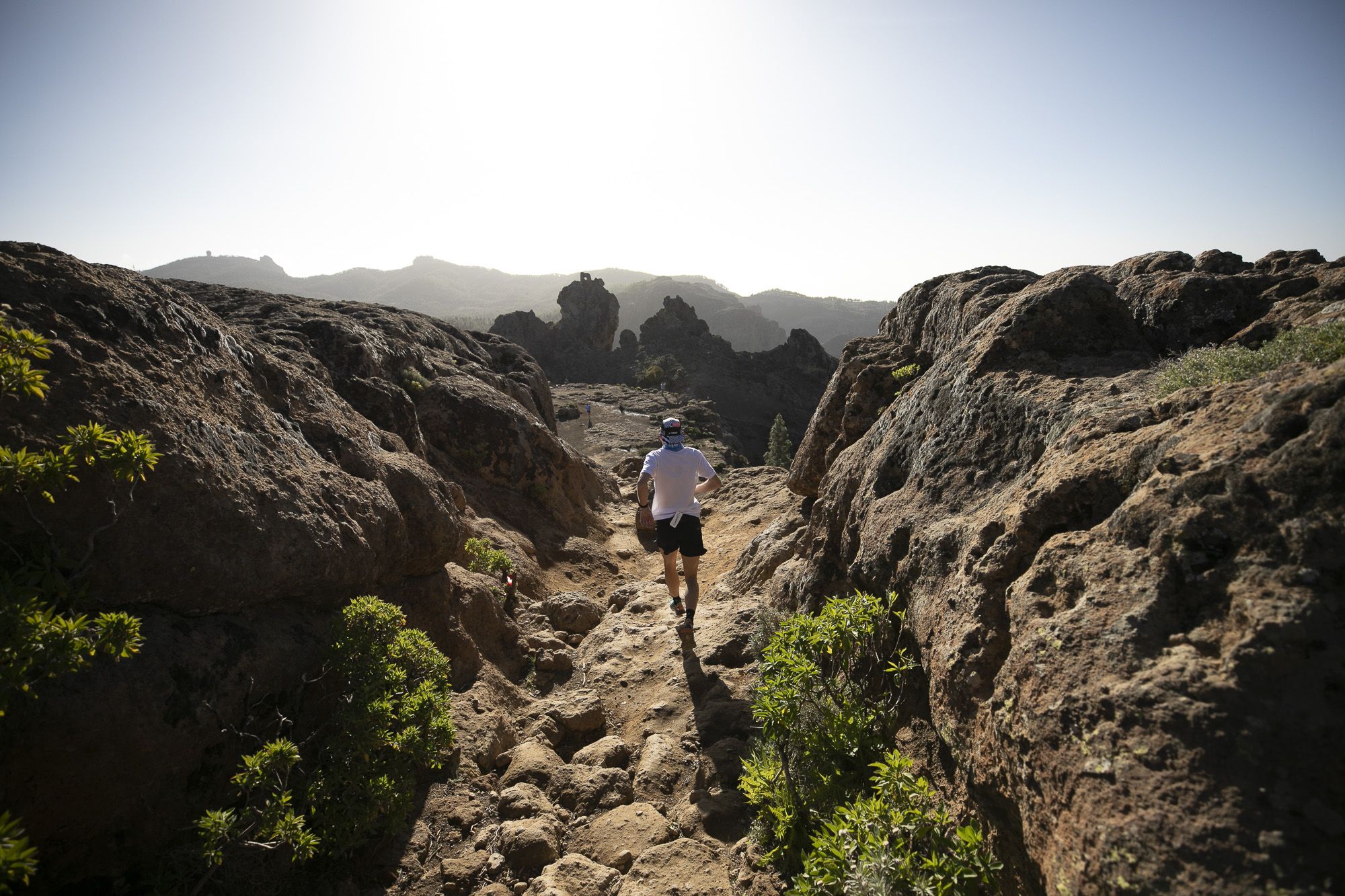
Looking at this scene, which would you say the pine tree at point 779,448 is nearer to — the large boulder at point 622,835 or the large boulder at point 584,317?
the large boulder at point 622,835

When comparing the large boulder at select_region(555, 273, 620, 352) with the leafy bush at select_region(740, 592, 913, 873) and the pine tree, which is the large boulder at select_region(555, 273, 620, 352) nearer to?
the pine tree

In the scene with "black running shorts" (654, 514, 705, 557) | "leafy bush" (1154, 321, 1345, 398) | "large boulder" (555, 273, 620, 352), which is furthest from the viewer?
"large boulder" (555, 273, 620, 352)

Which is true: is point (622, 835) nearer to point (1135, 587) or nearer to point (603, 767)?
point (603, 767)

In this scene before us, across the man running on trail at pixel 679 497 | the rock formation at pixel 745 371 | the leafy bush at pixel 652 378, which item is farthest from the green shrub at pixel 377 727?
the leafy bush at pixel 652 378

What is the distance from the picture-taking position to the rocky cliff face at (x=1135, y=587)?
2.05 meters

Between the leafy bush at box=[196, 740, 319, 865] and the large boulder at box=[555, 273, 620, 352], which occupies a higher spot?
the large boulder at box=[555, 273, 620, 352]

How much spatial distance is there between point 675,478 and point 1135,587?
506 cm

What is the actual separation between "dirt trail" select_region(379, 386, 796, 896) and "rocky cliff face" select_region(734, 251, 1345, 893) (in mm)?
1581

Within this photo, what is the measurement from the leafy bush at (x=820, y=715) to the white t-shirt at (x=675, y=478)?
8.88 feet

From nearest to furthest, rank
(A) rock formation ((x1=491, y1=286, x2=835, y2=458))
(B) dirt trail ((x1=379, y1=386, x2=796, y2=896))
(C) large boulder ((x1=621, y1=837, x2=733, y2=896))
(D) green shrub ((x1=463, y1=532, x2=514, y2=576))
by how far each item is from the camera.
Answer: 1. (C) large boulder ((x1=621, y1=837, x2=733, y2=896))
2. (B) dirt trail ((x1=379, y1=386, x2=796, y2=896))
3. (D) green shrub ((x1=463, y1=532, x2=514, y2=576))
4. (A) rock formation ((x1=491, y1=286, x2=835, y2=458))

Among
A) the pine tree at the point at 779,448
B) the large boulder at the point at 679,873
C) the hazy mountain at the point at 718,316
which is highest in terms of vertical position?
the hazy mountain at the point at 718,316

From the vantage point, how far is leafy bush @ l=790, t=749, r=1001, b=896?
2775mm

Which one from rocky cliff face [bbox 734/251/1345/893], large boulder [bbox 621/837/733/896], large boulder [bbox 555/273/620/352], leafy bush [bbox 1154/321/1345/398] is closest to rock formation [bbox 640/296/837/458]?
large boulder [bbox 555/273/620/352]

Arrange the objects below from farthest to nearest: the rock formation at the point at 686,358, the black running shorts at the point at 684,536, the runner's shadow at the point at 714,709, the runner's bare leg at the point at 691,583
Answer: the rock formation at the point at 686,358 < the black running shorts at the point at 684,536 < the runner's bare leg at the point at 691,583 < the runner's shadow at the point at 714,709
